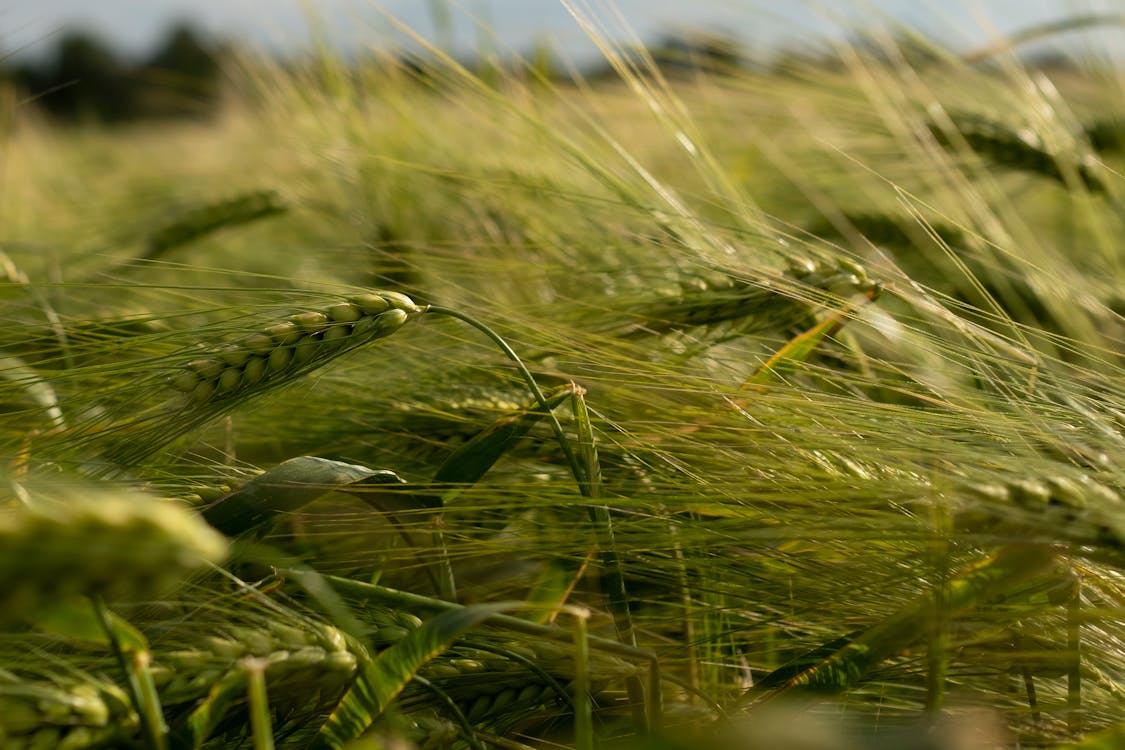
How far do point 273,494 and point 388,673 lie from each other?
0.50ft

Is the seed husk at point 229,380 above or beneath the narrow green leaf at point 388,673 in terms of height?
above

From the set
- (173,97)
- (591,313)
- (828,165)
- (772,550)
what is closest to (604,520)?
(772,550)

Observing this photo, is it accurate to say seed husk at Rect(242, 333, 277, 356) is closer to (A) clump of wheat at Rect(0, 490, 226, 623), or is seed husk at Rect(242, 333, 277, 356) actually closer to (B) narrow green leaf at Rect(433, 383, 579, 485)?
(B) narrow green leaf at Rect(433, 383, 579, 485)

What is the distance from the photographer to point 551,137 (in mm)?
1062

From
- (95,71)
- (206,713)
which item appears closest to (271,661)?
(206,713)

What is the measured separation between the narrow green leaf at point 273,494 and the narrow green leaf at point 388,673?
5.2 inches

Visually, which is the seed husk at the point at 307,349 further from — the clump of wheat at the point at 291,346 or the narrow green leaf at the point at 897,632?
the narrow green leaf at the point at 897,632

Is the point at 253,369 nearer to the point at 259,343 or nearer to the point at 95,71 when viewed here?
the point at 259,343

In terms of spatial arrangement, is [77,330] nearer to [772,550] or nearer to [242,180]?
[772,550]

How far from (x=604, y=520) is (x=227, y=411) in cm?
28

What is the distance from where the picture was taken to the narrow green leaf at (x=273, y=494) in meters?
0.66

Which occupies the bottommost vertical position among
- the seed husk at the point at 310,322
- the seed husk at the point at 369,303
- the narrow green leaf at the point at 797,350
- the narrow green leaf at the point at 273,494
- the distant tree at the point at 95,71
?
the distant tree at the point at 95,71

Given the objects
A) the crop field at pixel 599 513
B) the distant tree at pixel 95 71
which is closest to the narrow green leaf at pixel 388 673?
the crop field at pixel 599 513

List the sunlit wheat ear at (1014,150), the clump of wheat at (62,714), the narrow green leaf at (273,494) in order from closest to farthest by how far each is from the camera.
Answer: the clump of wheat at (62,714) → the narrow green leaf at (273,494) → the sunlit wheat ear at (1014,150)
